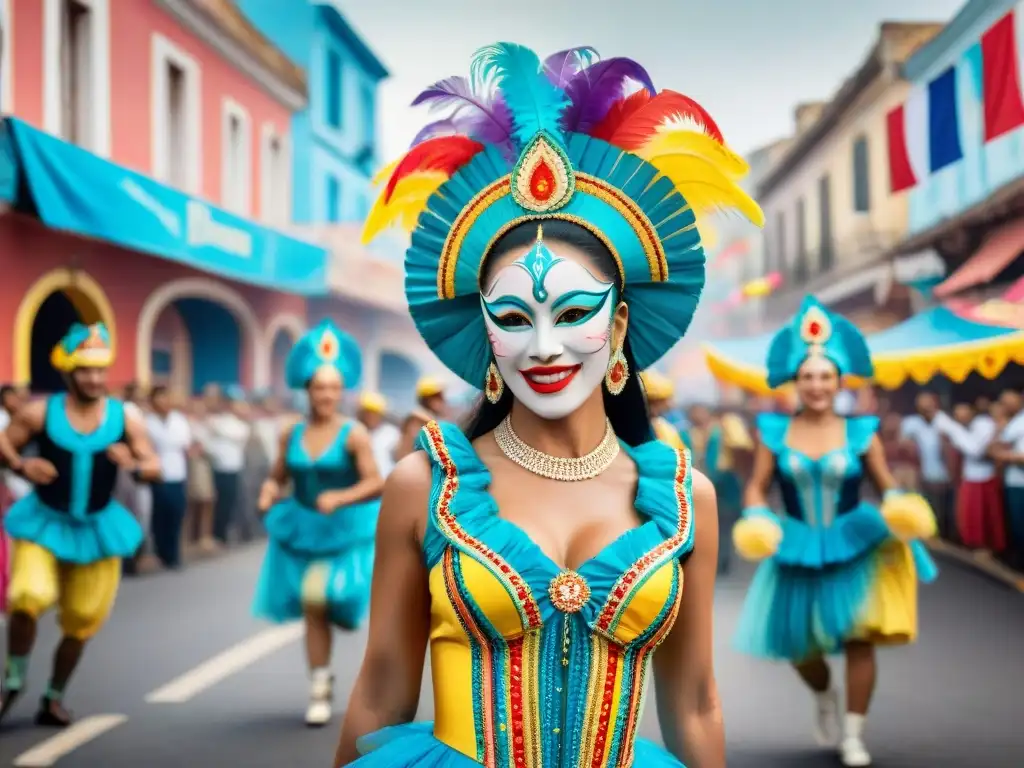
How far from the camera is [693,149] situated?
2.87 m

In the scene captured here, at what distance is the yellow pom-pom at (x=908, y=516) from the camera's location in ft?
19.6

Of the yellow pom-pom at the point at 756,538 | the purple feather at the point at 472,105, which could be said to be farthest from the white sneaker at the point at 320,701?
the purple feather at the point at 472,105

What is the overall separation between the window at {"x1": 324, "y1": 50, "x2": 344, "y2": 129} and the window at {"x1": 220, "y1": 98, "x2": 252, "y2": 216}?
6606 mm

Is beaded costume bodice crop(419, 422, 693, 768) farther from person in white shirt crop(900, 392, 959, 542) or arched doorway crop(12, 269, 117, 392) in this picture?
person in white shirt crop(900, 392, 959, 542)

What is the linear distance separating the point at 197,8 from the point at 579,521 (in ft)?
54.2

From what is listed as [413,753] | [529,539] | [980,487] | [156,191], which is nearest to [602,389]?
[529,539]

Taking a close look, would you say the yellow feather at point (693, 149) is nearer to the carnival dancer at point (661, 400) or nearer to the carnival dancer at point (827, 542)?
the carnival dancer at point (827, 542)

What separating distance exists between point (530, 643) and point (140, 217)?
12353 millimetres

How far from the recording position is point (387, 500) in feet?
9.04

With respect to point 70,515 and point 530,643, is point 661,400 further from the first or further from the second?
point 530,643

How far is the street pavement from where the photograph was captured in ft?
21.0

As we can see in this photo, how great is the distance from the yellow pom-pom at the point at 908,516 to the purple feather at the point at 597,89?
3.70 meters

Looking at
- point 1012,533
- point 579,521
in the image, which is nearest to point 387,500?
point 579,521

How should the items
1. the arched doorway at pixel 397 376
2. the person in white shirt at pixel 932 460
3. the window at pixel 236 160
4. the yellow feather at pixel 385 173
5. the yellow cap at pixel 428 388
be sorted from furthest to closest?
the arched doorway at pixel 397 376 → the window at pixel 236 160 → the person in white shirt at pixel 932 460 → the yellow cap at pixel 428 388 → the yellow feather at pixel 385 173
